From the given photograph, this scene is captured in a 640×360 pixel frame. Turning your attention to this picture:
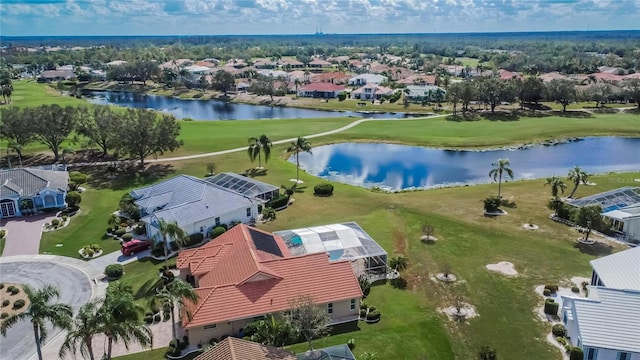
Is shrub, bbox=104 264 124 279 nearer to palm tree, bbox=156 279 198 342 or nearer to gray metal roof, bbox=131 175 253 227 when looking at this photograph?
gray metal roof, bbox=131 175 253 227

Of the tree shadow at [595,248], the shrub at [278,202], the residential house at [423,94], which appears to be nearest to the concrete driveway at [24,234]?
the shrub at [278,202]

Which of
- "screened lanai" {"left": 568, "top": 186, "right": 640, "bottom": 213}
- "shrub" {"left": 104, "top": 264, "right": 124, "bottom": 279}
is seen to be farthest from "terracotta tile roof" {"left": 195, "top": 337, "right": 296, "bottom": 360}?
"screened lanai" {"left": 568, "top": 186, "right": 640, "bottom": 213}

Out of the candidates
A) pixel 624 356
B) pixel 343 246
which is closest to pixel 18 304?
pixel 343 246

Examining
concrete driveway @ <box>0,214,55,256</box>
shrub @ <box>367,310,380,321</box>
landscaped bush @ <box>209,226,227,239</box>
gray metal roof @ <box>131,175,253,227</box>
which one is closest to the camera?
shrub @ <box>367,310,380,321</box>

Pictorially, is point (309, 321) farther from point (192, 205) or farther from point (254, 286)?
point (192, 205)

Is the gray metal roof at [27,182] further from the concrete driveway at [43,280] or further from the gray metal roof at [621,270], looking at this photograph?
the gray metal roof at [621,270]

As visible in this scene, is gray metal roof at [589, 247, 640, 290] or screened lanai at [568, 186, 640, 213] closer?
gray metal roof at [589, 247, 640, 290]

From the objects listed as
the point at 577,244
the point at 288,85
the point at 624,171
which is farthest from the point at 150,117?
the point at 288,85
